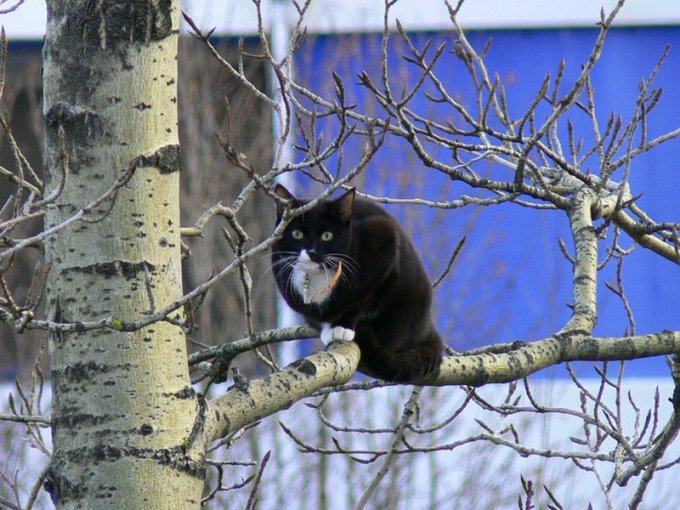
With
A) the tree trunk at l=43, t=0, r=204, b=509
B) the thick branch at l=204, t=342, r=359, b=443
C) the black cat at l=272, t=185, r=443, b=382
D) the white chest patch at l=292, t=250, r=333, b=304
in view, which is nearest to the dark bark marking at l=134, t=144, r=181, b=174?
the tree trunk at l=43, t=0, r=204, b=509


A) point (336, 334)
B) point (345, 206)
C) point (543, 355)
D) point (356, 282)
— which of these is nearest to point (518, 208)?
point (345, 206)

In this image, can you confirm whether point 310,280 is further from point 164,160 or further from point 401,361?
point 164,160

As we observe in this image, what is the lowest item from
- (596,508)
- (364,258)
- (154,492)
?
(596,508)

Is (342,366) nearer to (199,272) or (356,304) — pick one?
(356,304)

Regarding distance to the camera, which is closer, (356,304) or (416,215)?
(356,304)

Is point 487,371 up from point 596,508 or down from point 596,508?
up

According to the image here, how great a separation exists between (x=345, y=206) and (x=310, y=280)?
23 centimetres

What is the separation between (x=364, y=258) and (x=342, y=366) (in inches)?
30.0

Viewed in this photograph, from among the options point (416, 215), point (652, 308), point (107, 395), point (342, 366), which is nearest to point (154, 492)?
point (107, 395)

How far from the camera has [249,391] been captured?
188 centimetres

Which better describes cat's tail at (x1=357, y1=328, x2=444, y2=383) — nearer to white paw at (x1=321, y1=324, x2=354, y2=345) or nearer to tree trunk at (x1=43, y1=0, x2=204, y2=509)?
white paw at (x1=321, y1=324, x2=354, y2=345)

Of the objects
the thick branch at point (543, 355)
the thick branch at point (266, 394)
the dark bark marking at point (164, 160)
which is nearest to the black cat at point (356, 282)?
the thick branch at point (543, 355)

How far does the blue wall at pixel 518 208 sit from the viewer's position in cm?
719

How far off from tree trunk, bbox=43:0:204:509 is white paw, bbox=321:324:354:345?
0.97m
